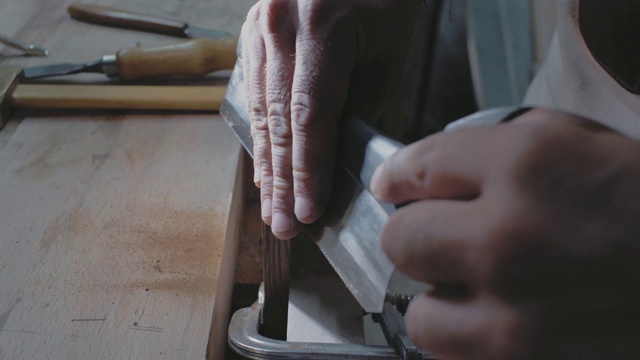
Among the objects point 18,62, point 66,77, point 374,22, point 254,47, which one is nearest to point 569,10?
point 374,22

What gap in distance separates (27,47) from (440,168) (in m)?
0.99

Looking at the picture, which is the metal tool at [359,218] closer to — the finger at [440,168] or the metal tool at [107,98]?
the finger at [440,168]

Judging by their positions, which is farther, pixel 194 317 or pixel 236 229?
pixel 236 229

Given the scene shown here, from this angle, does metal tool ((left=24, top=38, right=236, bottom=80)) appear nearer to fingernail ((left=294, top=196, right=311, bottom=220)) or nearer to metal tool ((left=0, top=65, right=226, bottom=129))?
metal tool ((left=0, top=65, right=226, bottom=129))

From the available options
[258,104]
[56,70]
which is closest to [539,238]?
[258,104]

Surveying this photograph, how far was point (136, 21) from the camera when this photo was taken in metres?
1.15

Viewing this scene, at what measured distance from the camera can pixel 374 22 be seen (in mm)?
625

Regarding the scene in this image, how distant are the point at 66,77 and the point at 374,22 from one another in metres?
0.64

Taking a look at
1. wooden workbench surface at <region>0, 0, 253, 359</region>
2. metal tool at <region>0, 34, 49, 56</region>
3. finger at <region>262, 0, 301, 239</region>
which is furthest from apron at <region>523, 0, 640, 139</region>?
metal tool at <region>0, 34, 49, 56</region>

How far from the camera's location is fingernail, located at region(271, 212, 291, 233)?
55 centimetres

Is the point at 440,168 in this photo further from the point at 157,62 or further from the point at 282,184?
the point at 157,62

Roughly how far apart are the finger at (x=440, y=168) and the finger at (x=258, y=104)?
22 centimetres

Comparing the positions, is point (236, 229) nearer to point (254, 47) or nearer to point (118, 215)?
point (118, 215)

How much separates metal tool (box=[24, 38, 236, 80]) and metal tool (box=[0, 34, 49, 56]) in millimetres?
80
